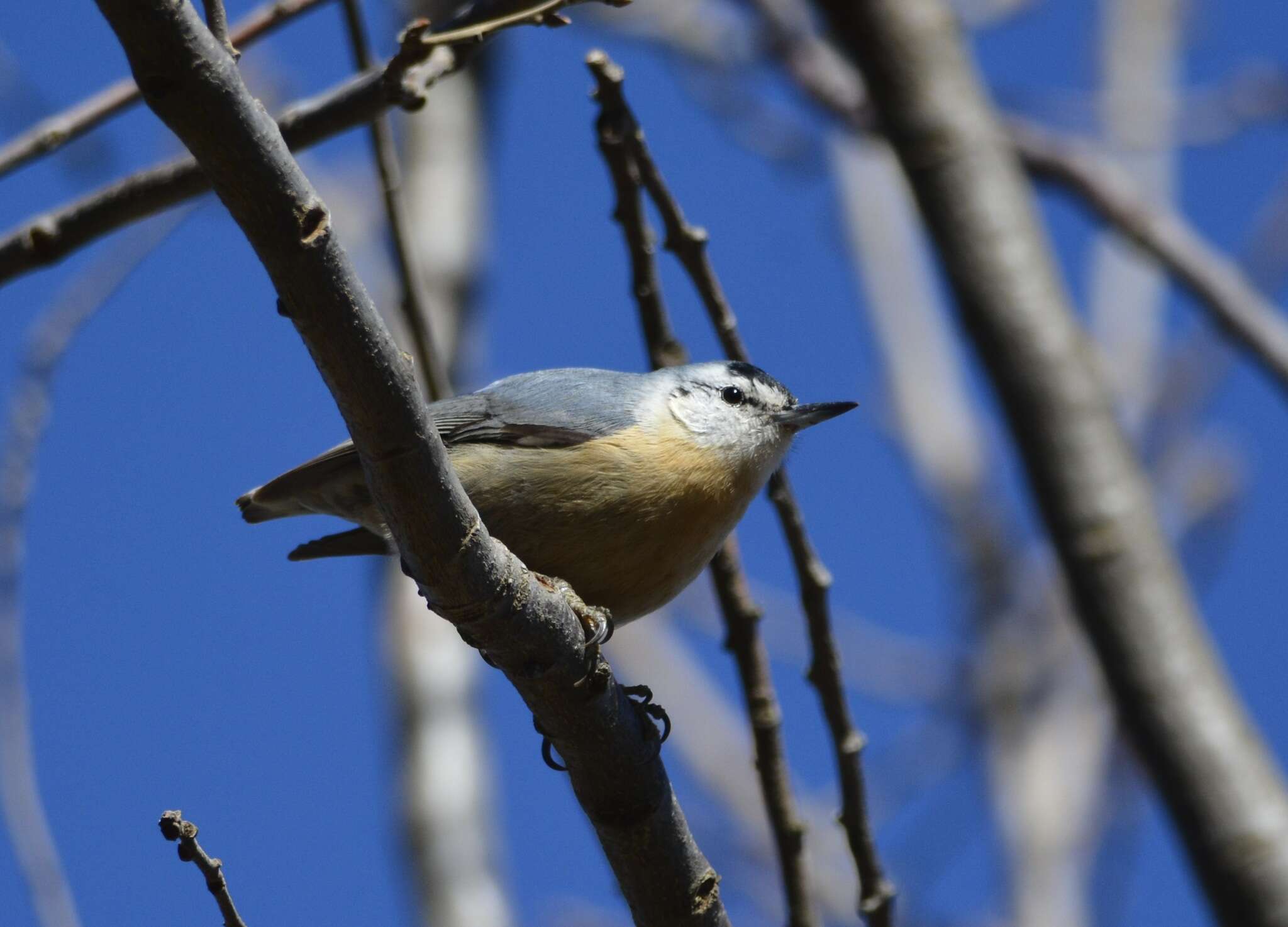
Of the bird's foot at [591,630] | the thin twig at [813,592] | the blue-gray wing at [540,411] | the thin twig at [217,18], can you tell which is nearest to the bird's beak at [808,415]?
the blue-gray wing at [540,411]

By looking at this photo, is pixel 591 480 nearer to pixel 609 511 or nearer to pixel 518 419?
pixel 609 511

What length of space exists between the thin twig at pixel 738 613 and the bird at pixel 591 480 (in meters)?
0.15

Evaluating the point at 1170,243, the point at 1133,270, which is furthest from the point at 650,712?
the point at 1133,270

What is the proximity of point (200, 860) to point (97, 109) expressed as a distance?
1649 mm

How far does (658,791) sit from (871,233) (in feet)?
24.1

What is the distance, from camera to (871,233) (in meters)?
9.23

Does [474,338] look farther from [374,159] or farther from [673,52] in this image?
[374,159]

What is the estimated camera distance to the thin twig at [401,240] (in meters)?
3.20

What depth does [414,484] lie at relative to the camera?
190 cm

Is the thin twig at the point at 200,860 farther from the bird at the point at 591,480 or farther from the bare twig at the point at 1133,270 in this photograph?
the bare twig at the point at 1133,270

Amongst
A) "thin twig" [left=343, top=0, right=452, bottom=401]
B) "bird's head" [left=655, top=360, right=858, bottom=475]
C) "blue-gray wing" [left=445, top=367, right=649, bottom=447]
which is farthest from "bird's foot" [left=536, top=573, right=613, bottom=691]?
"thin twig" [left=343, top=0, right=452, bottom=401]

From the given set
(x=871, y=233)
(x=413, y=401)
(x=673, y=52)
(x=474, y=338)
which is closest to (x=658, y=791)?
(x=413, y=401)

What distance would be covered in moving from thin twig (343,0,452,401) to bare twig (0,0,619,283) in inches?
20.0

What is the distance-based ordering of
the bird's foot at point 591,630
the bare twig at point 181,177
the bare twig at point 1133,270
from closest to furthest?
the bird's foot at point 591,630 → the bare twig at point 181,177 → the bare twig at point 1133,270
